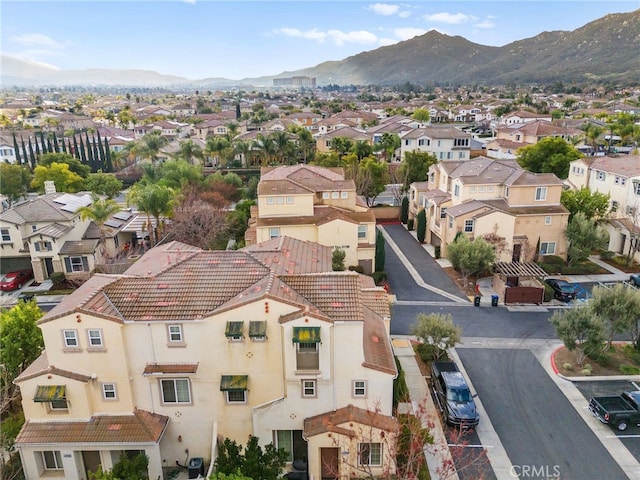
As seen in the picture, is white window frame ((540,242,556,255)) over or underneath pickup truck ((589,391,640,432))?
over

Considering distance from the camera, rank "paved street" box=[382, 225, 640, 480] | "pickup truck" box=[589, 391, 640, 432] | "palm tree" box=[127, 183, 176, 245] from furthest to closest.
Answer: "palm tree" box=[127, 183, 176, 245]
"pickup truck" box=[589, 391, 640, 432]
"paved street" box=[382, 225, 640, 480]

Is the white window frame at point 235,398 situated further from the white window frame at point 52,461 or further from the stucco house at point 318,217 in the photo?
the stucco house at point 318,217

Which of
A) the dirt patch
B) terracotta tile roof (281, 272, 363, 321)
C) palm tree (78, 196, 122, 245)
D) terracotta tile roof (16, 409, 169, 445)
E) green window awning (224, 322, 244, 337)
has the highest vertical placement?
terracotta tile roof (281, 272, 363, 321)

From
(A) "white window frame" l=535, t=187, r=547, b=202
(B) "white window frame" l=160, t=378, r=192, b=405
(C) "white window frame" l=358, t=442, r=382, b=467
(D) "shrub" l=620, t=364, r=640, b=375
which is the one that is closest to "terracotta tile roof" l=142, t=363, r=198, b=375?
(B) "white window frame" l=160, t=378, r=192, b=405

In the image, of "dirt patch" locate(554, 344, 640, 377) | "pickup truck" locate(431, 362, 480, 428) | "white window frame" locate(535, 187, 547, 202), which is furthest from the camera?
"white window frame" locate(535, 187, 547, 202)

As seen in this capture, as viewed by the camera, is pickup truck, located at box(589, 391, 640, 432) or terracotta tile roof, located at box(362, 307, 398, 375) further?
pickup truck, located at box(589, 391, 640, 432)

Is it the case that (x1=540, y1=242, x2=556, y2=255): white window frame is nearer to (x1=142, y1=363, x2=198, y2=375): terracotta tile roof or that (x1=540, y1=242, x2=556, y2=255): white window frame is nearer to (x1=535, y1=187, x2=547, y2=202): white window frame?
(x1=535, y1=187, x2=547, y2=202): white window frame

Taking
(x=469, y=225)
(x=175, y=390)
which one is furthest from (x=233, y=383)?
(x=469, y=225)
